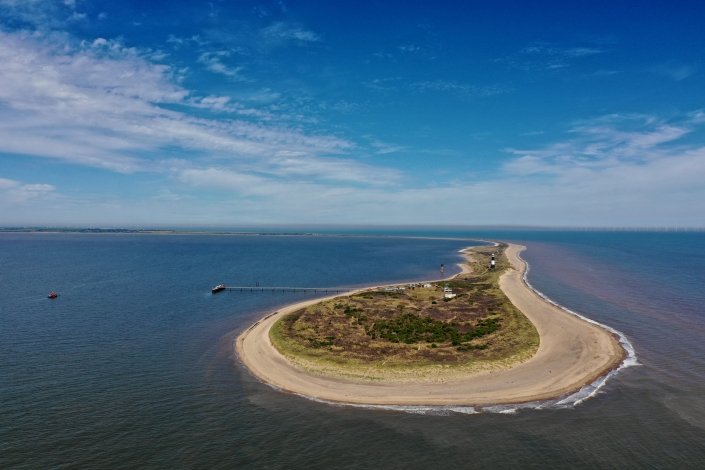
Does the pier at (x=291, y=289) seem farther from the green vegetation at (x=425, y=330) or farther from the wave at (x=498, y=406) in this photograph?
the wave at (x=498, y=406)

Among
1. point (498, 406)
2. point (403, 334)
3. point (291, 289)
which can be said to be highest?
point (403, 334)

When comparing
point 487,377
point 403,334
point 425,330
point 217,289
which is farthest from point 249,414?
point 217,289

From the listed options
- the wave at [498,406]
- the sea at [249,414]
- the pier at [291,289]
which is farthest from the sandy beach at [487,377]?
the pier at [291,289]

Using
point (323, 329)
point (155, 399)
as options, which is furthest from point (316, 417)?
point (323, 329)

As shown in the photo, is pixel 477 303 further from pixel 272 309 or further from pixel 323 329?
pixel 272 309

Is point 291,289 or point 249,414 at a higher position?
point 291,289

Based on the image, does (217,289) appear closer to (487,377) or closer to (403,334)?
(403,334)

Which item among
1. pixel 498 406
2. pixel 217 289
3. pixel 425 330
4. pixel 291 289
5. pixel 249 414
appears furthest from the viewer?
pixel 291 289
